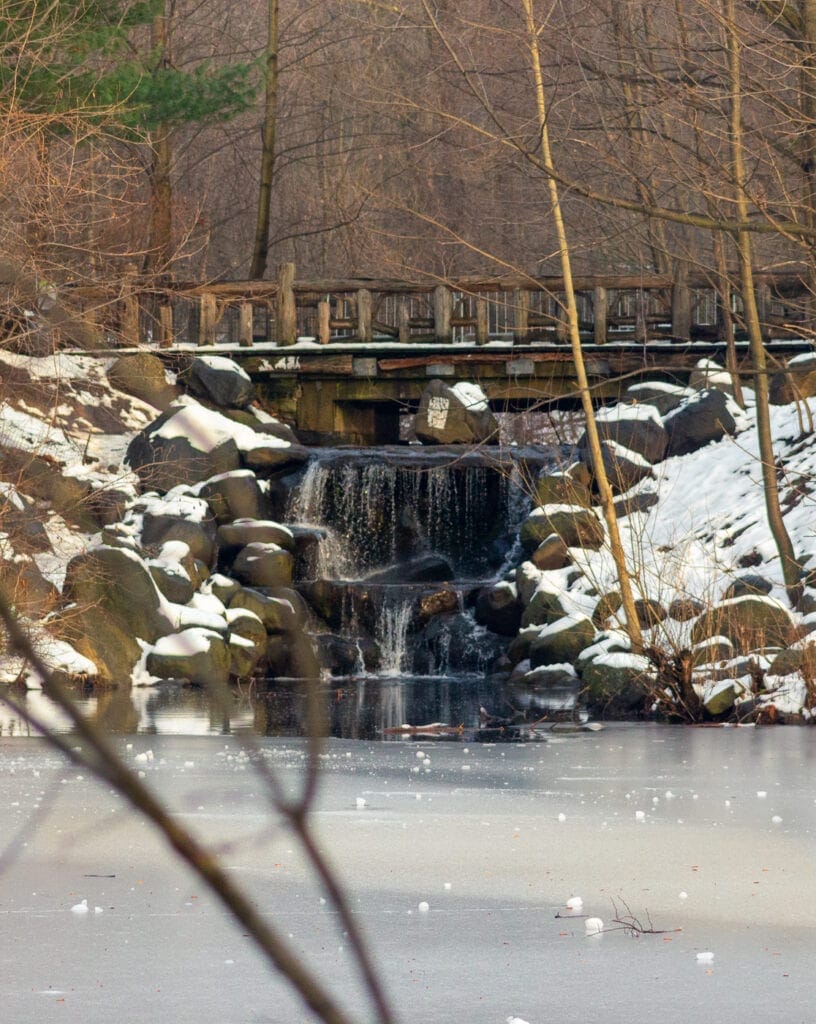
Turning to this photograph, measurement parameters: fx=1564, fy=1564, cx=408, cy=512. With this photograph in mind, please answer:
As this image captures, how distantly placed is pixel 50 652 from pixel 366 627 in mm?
5262

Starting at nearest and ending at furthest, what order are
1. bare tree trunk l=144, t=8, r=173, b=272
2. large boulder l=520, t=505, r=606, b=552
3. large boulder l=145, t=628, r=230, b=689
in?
large boulder l=145, t=628, r=230, b=689
large boulder l=520, t=505, r=606, b=552
bare tree trunk l=144, t=8, r=173, b=272

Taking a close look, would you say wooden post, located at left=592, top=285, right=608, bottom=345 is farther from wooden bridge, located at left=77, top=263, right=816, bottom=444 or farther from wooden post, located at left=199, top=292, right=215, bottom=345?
wooden post, located at left=199, top=292, right=215, bottom=345

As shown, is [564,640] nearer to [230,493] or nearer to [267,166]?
[230,493]

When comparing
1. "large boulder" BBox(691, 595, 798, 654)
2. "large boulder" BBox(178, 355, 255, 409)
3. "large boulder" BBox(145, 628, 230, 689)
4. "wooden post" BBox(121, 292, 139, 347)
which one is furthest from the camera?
"large boulder" BBox(178, 355, 255, 409)

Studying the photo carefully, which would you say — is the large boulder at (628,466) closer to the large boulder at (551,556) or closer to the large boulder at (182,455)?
the large boulder at (551,556)

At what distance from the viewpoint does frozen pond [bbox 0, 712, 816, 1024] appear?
15.6 ft

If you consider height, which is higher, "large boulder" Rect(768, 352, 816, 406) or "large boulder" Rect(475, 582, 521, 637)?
"large boulder" Rect(768, 352, 816, 406)

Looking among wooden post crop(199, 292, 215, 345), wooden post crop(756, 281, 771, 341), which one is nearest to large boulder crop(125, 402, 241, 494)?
wooden post crop(199, 292, 215, 345)

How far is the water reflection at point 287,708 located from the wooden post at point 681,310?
7825mm

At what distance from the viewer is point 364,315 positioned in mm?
24250

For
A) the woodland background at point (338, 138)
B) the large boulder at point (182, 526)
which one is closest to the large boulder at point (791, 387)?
the woodland background at point (338, 138)

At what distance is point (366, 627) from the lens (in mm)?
19609

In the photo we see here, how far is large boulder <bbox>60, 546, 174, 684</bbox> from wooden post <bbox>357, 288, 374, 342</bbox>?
7496 millimetres

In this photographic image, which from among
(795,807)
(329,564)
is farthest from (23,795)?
(329,564)
